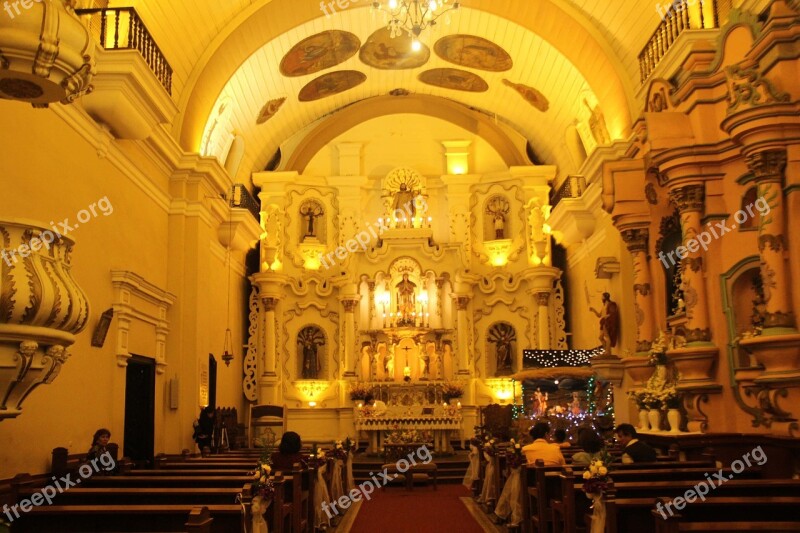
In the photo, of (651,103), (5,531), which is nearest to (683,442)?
(651,103)

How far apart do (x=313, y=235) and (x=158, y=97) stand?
391 inches

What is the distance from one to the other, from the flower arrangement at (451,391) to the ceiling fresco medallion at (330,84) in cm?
739

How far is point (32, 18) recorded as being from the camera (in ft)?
14.5

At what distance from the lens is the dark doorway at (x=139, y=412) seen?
460 inches

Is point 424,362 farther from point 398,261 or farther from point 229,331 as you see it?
point 229,331

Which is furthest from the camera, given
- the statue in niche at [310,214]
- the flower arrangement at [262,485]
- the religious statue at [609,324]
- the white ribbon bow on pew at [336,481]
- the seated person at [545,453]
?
the statue in niche at [310,214]

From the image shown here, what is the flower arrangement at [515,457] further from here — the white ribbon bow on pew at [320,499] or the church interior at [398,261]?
the white ribbon bow on pew at [320,499]

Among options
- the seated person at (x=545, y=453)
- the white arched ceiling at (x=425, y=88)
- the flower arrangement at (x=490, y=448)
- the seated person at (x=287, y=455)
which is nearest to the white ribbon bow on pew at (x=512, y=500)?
the seated person at (x=545, y=453)

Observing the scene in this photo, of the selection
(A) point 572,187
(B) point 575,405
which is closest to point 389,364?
(A) point 572,187

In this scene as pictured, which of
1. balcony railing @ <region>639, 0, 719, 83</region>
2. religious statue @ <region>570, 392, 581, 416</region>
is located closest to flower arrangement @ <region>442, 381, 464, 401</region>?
religious statue @ <region>570, 392, 581, 416</region>

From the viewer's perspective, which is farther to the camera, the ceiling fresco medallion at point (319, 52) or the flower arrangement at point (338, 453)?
the ceiling fresco medallion at point (319, 52)

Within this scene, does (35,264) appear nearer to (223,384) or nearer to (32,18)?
(32,18)

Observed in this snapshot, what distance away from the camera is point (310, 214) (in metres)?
20.4

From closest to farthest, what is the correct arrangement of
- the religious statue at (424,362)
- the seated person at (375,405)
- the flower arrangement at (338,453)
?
the flower arrangement at (338,453) < the seated person at (375,405) < the religious statue at (424,362)
